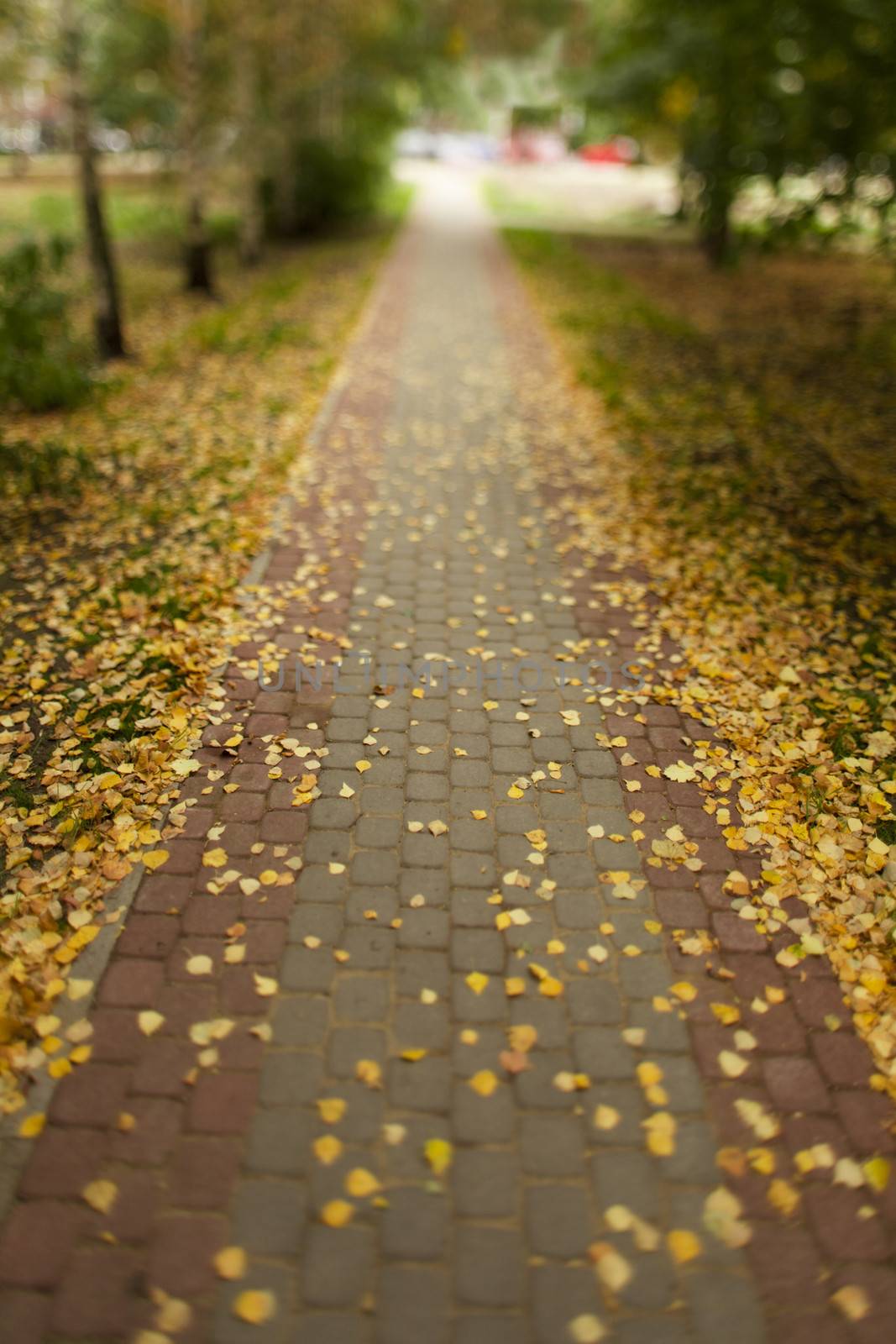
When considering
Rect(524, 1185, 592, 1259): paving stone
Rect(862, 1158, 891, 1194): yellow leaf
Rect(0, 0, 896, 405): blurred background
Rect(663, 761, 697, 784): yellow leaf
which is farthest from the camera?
Rect(0, 0, 896, 405): blurred background

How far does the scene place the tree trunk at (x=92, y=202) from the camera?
918 centimetres

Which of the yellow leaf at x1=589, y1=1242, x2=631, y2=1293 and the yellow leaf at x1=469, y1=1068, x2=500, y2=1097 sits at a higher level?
the yellow leaf at x1=469, y1=1068, x2=500, y2=1097

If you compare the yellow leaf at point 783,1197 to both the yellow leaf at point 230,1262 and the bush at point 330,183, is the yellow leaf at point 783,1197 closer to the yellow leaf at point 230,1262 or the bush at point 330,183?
the yellow leaf at point 230,1262

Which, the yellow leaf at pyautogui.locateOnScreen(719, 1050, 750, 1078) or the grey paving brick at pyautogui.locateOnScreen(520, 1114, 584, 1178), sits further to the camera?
the yellow leaf at pyautogui.locateOnScreen(719, 1050, 750, 1078)

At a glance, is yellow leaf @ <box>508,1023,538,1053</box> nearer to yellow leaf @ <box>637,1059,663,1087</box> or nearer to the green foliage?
yellow leaf @ <box>637,1059,663,1087</box>

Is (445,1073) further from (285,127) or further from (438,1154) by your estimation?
(285,127)

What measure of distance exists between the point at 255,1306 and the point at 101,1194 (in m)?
0.67

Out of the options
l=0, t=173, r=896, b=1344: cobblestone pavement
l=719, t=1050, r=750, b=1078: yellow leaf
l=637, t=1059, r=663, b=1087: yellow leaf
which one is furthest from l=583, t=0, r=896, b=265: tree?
l=637, t=1059, r=663, b=1087: yellow leaf

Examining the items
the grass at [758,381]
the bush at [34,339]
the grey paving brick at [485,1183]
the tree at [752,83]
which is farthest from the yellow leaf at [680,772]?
the tree at [752,83]

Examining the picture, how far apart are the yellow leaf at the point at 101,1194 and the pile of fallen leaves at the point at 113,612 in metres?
0.49

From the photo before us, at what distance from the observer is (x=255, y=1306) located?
8.68 ft

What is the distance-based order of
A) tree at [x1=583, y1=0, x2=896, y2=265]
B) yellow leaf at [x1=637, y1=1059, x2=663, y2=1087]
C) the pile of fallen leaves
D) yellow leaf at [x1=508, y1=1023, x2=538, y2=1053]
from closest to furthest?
yellow leaf at [x1=637, y1=1059, x2=663, y2=1087] < yellow leaf at [x1=508, y1=1023, x2=538, y2=1053] < the pile of fallen leaves < tree at [x1=583, y1=0, x2=896, y2=265]

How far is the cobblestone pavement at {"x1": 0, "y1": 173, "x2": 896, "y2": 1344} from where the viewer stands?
8.85ft

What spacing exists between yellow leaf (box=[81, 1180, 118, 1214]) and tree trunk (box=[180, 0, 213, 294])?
576 inches
